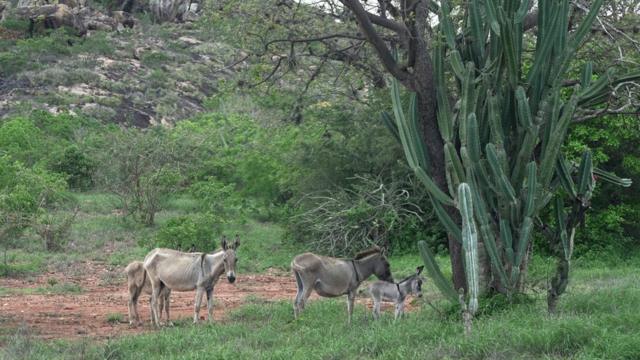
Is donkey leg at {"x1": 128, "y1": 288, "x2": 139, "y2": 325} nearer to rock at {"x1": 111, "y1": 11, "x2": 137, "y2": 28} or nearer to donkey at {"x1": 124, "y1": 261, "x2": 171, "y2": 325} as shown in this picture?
donkey at {"x1": 124, "y1": 261, "x2": 171, "y2": 325}

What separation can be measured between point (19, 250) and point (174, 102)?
108 ft

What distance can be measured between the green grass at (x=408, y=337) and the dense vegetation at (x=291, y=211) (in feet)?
0.10

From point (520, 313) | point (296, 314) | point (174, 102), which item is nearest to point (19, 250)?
point (296, 314)

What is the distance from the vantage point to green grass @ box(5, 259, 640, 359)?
8.59 meters

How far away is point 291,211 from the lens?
23500 mm

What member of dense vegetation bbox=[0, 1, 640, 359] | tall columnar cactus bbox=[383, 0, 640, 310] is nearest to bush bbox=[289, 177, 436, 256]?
dense vegetation bbox=[0, 1, 640, 359]

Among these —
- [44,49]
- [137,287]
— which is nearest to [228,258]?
[137,287]

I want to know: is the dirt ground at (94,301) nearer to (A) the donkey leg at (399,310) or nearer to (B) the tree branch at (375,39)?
(A) the donkey leg at (399,310)

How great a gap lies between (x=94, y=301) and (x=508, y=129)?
8030 millimetres

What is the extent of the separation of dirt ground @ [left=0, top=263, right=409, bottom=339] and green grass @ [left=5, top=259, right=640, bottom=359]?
1050mm

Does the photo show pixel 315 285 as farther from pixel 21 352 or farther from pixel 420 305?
pixel 21 352

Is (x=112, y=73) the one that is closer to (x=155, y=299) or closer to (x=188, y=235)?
(x=188, y=235)

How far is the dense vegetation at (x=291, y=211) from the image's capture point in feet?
31.8

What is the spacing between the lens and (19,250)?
21.2 meters
